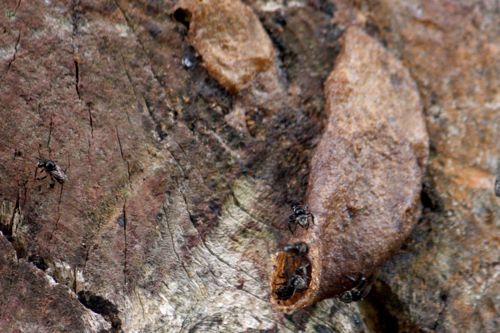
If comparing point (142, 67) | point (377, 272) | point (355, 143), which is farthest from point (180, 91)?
point (377, 272)

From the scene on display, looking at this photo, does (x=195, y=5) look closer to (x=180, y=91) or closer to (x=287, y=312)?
(x=180, y=91)

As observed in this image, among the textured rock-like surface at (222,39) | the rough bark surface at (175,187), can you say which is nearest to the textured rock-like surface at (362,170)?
the rough bark surface at (175,187)

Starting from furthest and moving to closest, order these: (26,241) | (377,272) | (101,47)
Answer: (377,272), (101,47), (26,241)

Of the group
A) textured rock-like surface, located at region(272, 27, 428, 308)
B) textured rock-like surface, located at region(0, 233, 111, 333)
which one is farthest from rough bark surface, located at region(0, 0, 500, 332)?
textured rock-like surface, located at region(272, 27, 428, 308)

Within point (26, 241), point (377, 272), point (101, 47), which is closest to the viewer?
point (26, 241)

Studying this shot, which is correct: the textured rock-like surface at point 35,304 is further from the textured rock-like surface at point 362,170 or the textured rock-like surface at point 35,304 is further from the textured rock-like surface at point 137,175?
the textured rock-like surface at point 362,170

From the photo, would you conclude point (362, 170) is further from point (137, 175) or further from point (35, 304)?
point (35, 304)
